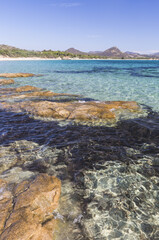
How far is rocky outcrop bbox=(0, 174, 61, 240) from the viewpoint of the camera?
125 inches

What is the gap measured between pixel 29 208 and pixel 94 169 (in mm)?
2652

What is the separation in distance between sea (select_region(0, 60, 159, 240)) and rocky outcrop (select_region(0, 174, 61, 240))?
10.5 inches

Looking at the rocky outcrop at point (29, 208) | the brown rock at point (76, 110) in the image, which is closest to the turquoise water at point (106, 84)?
the brown rock at point (76, 110)

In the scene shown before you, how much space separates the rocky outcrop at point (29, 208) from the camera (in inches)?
125

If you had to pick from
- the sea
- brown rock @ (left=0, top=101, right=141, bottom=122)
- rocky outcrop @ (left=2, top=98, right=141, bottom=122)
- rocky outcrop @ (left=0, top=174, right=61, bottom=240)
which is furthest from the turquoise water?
rocky outcrop @ (left=0, top=174, right=61, bottom=240)

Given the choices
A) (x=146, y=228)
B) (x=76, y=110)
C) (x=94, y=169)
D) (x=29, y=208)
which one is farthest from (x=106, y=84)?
(x=29, y=208)

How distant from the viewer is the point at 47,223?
3.61 m

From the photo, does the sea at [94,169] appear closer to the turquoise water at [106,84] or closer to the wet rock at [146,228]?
the wet rock at [146,228]

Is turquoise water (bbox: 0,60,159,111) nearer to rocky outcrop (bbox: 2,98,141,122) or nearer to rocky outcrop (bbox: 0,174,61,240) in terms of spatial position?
rocky outcrop (bbox: 2,98,141,122)

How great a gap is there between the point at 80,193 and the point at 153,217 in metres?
1.98

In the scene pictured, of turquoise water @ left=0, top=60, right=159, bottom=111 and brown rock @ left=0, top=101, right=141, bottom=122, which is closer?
brown rock @ left=0, top=101, right=141, bottom=122

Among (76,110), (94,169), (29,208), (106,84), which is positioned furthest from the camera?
(106,84)

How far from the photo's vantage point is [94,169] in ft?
18.5

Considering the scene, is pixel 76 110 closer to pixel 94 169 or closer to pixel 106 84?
pixel 94 169
